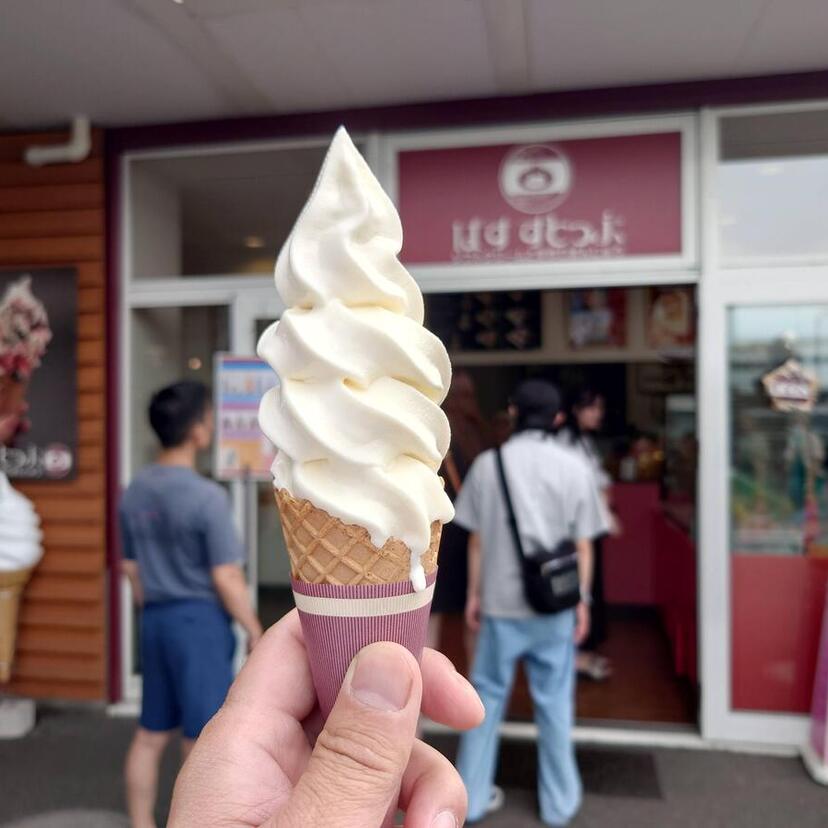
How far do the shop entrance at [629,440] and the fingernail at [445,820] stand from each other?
3.18 m

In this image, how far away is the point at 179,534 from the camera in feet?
8.84

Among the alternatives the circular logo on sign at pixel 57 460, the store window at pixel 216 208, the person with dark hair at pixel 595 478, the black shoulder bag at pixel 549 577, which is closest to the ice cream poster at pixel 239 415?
the store window at pixel 216 208

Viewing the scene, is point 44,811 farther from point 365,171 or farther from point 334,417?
point 365,171

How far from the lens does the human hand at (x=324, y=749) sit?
3.37 ft

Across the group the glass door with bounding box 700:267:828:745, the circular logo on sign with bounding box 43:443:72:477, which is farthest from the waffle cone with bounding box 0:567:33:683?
the glass door with bounding box 700:267:828:745

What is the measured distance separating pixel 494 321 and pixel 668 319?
1670 millimetres

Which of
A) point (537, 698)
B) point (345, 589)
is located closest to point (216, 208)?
point (537, 698)

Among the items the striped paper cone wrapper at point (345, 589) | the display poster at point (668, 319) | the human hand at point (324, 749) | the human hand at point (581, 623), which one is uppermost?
the display poster at point (668, 319)

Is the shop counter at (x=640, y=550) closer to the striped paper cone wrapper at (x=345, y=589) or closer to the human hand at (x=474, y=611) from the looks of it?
the human hand at (x=474, y=611)

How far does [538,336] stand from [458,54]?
364 centimetres

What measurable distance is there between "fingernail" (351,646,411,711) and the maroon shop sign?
3.26 m

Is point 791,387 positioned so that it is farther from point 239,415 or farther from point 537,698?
point 239,415

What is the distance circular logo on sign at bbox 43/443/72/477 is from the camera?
444 cm

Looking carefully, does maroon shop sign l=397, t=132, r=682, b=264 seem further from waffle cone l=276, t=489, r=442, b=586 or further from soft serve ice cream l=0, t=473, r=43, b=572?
waffle cone l=276, t=489, r=442, b=586
